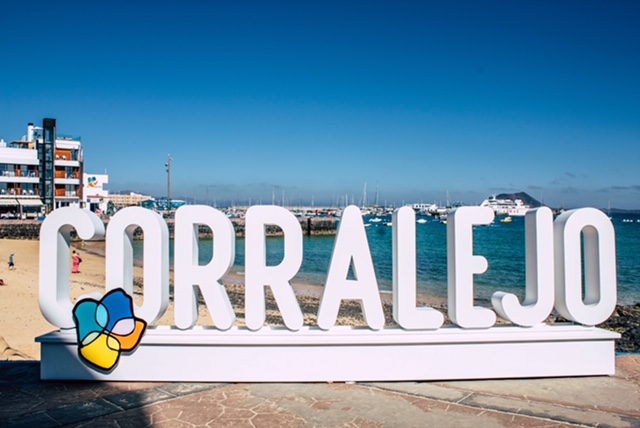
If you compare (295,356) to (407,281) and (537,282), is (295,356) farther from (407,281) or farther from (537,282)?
(537,282)

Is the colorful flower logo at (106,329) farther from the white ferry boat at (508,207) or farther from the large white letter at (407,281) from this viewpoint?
the white ferry boat at (508,207)

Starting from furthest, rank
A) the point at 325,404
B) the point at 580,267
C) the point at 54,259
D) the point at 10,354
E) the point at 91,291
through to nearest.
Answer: the point at 91,291 < the point at 10,354 < the point at 580,267 < the point at 54,259 < the point at 325,404

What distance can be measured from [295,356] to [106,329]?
2.87 metres

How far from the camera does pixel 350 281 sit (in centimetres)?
783

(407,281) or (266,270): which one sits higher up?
(266,270)

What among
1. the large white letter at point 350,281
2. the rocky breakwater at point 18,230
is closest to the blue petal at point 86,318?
the large white letter at point 350,281

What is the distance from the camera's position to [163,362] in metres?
7.82

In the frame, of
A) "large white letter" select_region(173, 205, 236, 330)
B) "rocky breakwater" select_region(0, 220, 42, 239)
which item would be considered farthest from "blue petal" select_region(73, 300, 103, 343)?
"rocky breakwater" select_region(0, 220, 42, 239)

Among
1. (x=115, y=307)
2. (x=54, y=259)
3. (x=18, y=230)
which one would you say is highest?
(x=18, y=230)

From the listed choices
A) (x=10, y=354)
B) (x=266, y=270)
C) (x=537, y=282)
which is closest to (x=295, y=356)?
(x=266, y=270)

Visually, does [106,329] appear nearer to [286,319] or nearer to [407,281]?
[286,319]

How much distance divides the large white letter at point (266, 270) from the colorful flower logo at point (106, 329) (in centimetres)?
167

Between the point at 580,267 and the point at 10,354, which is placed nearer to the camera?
the point at 580,267

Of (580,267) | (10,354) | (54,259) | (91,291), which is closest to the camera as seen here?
(54,259)
